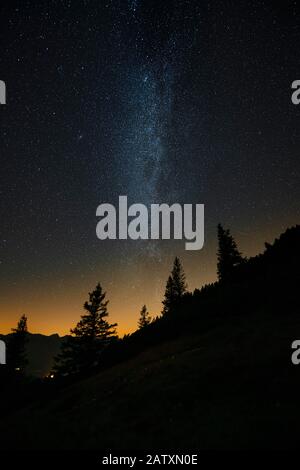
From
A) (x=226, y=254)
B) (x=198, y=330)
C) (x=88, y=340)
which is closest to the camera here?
(x=198, y=330)

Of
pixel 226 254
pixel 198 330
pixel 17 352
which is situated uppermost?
pixel 226 254

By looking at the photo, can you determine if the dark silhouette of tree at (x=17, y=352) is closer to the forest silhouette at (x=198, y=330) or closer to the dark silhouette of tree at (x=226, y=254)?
the forest silhouette at (x=198, y=330)

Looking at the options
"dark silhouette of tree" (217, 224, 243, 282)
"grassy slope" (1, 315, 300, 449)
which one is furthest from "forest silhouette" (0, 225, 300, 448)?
"dark silhouette of tree" (217, 224, 243, 282)

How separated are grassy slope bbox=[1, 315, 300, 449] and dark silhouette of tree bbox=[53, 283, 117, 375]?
59.0 ft

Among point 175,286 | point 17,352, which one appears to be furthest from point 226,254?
point 17,352

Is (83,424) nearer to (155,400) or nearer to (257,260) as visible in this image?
(155,400)

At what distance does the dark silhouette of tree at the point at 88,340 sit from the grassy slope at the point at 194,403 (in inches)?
708

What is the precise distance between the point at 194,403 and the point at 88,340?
30.1 metres

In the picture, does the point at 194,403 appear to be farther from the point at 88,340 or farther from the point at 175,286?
the point at 175,286

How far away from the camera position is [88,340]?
130 feet

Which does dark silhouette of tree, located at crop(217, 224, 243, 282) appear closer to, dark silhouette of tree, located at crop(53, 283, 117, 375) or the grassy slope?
dark silhouette of tree, located at crop(53, 283, 117, 375)

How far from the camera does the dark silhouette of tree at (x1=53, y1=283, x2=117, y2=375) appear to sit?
37562 millimetres

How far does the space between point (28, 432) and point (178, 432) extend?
8004 millimetres

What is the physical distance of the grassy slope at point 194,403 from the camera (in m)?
9.68
